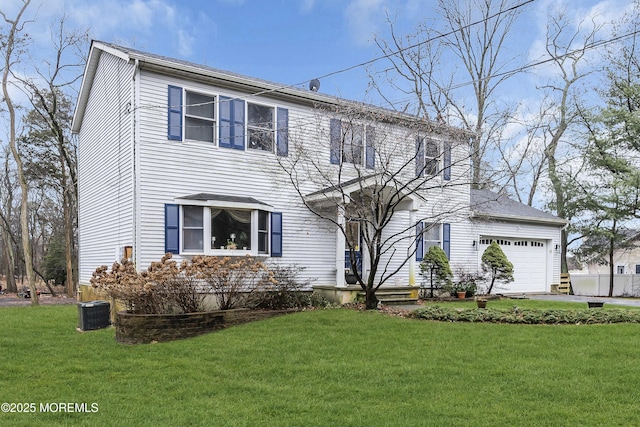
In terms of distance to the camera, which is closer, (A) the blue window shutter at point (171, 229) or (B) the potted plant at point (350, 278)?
(A) the blue window shutter at point (171, 229)

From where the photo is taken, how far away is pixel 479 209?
15508 mm

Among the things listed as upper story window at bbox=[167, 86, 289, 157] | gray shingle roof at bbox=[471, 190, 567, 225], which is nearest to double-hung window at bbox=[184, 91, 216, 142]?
upper story window at bbox=[167, 86, 289, 157]

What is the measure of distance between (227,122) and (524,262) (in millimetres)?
12564

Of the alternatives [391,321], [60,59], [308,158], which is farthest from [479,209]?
[60,59]

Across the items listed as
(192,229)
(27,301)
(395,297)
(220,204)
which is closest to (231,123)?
(220,204)

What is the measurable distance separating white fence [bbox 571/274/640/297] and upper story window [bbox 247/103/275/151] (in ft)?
59.0

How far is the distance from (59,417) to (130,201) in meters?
7.19

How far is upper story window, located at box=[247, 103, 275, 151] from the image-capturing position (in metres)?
12.6

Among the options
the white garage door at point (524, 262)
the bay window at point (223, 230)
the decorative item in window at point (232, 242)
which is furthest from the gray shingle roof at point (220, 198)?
the white garage door at point (524, 262)

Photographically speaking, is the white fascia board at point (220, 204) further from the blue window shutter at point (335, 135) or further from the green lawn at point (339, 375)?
the green lawn at point (339, 375)

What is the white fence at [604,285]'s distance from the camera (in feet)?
70.9

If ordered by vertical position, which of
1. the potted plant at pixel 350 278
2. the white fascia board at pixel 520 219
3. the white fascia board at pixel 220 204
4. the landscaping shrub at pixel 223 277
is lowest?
the potted plant at pixel 350 278

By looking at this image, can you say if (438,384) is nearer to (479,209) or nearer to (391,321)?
(391,321)

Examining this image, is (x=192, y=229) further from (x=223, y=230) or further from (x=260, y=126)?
(x=260, y=126)
